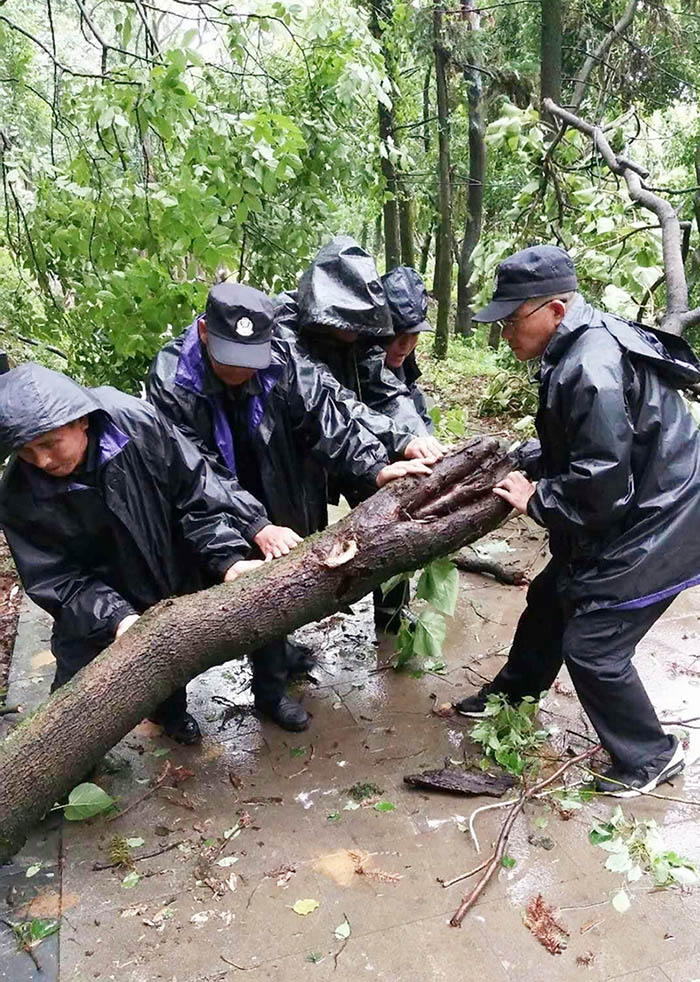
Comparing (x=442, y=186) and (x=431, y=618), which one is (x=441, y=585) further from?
(x=442, y=186)

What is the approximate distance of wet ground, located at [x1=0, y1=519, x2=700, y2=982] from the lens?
2.24 m

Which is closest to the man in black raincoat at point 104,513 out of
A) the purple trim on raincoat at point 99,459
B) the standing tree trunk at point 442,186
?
the purple trim on raincoat at point 99,459

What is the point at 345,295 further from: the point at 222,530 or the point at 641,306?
the point at 641,306

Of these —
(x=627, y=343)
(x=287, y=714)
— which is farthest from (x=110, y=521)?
(x=627, y=343)

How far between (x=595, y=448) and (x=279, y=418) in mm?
1309

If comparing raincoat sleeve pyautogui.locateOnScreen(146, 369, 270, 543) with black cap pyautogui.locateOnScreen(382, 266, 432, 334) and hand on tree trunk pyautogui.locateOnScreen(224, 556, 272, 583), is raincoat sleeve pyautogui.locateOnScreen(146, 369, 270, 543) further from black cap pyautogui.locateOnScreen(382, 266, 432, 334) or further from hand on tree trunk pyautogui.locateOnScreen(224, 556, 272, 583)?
black cap pyautogui.locateOnScreen(382, 266, 432, 334)

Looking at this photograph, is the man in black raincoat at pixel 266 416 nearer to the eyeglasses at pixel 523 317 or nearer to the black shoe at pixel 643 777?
the eyeglasses at pixel 523 317

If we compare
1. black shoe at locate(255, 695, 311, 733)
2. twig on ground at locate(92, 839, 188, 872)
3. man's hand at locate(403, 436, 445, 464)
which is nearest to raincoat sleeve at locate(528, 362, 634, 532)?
man's hand at locate(403, 436, 445, 464)

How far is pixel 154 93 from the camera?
3.69 m

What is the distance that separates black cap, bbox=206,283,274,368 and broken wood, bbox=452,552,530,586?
96.5 inches

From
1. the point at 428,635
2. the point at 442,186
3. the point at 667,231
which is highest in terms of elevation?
the point at 442,186

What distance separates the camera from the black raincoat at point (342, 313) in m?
3.33

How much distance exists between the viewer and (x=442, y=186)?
12328mm

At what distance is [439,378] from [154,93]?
7994 mm
